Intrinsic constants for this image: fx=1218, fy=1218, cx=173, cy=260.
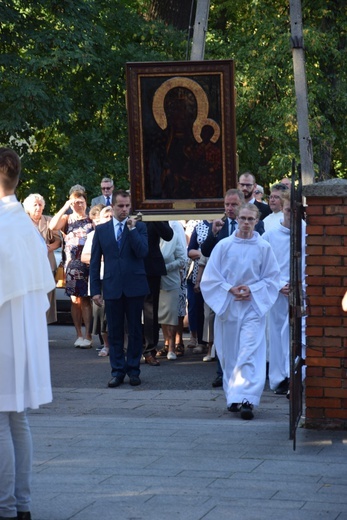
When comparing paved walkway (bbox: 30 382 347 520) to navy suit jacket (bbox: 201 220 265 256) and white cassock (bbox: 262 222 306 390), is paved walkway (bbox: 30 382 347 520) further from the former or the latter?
navy suit jacket (bbox: 201 220 265 256)

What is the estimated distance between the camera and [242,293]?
1059 centimetres

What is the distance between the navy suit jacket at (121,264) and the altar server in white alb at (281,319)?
1362 mm

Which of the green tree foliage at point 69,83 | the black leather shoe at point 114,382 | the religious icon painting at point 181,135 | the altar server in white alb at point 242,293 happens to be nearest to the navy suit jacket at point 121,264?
the black leather shoe at point 114,382

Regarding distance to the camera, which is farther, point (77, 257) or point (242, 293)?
point (77, 257)

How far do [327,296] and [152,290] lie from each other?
534 cm

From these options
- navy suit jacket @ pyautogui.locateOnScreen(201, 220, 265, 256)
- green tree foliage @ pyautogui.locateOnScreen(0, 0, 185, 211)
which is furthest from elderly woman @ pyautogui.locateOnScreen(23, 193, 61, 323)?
green tree foliage @ pyautogui.locateOnScreen(0, 0, 185, 211)

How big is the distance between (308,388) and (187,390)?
→ 2820 mm

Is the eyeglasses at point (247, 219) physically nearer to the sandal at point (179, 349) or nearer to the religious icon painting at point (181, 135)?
the religious icon painting at point (181, 135)

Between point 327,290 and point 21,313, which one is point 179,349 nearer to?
point 327,290

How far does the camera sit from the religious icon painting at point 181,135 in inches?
528

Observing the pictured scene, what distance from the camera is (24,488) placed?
6.37 metres

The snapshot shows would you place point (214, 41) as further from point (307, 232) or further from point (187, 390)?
point (307, 232)

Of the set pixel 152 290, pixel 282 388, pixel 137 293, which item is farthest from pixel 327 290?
pixel 152 290

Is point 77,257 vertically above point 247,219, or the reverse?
point 247,219
